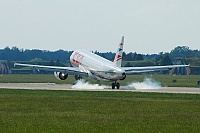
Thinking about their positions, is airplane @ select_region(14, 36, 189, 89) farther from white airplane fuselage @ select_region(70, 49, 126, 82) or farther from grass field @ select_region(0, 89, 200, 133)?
grass field @ select_region(0, 89, 200, 133)

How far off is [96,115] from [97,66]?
47965 millimetres

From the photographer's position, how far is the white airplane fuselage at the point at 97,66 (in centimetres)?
8872

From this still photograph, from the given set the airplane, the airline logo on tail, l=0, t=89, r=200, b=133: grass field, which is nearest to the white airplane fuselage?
the airplane

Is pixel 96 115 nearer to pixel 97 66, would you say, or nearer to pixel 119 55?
pixel 119 55

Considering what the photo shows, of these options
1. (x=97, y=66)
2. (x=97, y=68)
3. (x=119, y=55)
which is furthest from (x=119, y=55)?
(x=97, y=66)

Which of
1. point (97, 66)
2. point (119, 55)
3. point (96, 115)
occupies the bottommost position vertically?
point (96, 115)

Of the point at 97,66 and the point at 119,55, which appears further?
the point at 97,66

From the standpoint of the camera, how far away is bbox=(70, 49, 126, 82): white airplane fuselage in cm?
8872

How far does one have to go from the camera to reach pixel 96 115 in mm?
47500

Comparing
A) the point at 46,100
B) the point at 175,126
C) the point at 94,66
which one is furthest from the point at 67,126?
the point at 94,66

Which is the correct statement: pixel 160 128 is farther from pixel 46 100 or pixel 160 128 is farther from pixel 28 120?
pixel 46 100

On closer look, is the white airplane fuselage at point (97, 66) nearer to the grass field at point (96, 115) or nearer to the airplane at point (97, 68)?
the airplane at point (97, 68)

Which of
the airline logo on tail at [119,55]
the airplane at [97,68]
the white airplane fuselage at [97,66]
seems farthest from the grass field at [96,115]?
the airline logo on tail at [119,55]

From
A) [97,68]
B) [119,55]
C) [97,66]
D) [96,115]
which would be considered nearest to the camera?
[96,115]
